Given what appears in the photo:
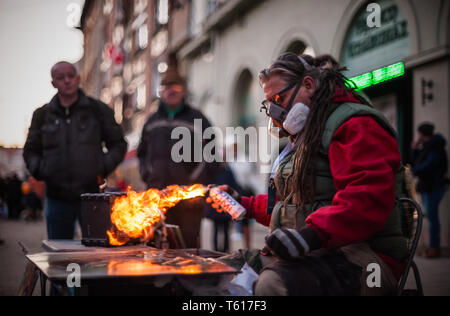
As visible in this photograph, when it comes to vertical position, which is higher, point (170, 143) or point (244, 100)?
point (244, 100)

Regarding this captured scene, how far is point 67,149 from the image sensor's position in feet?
13.5

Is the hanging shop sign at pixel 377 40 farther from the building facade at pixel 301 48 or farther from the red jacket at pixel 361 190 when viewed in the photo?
the red jacket at pixel 361 190

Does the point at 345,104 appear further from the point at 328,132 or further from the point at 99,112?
the point at 99,112

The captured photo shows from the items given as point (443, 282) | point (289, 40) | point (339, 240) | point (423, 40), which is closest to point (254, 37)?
point (289, 40)

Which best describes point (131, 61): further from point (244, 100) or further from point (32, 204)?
point (244, 100)

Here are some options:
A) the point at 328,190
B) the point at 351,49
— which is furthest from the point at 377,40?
A: the point at 328,190

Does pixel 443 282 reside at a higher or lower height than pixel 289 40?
lower

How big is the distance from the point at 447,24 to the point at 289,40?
15.0 feet

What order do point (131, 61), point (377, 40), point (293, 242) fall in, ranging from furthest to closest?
point (131, 61) → point (377, 40) → point (293, 242)

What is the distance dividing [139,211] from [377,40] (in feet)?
24.9

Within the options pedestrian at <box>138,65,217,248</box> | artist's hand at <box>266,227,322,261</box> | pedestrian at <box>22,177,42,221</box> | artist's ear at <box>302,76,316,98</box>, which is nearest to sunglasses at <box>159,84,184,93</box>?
pedestrian at <box>138,65,217,248</box>

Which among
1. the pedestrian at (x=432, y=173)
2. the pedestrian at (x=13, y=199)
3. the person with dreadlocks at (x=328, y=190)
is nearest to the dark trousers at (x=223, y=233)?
the pedestrian at (x=432, y=173)

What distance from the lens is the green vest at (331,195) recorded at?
200cm

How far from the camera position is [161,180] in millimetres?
4691
